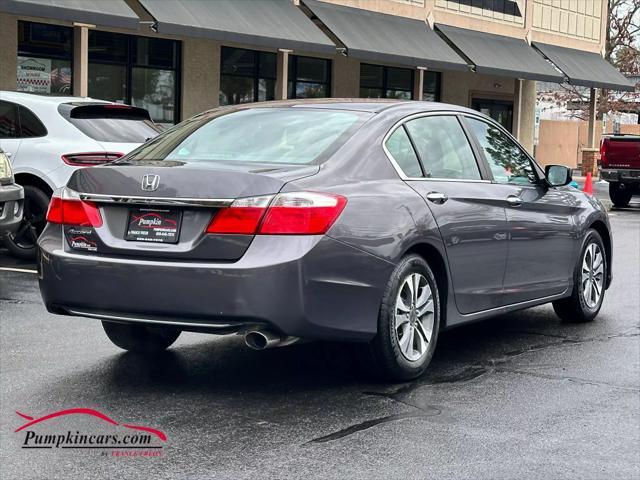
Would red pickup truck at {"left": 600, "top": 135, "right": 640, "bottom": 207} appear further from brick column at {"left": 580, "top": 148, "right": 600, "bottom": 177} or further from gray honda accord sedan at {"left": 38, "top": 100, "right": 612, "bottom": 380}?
gray honda accord sedan at {"left": 38, "top": 100, "right": 612, "bottom": 380}

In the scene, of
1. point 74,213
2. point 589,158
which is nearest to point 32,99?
point 74,213

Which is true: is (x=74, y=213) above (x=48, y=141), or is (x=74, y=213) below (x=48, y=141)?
below

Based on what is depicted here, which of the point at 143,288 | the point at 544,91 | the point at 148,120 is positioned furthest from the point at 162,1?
the point at 544,91

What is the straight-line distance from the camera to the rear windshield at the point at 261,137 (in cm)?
631

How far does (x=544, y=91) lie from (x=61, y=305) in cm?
5454

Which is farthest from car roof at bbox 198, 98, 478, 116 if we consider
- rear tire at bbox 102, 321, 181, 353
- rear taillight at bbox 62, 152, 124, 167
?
rear taillight at bbox 62, 152, 124, 167

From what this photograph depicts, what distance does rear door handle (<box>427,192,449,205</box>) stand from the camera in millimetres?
6566

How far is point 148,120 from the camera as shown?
1265 centimetres

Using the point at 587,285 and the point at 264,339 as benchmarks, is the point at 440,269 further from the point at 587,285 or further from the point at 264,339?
the point at 587,285

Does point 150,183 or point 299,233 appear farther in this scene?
point 150,183

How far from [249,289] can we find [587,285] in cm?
383

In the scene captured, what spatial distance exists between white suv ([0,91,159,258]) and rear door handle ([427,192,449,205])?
18.3 ft

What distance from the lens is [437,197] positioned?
6.62 meters

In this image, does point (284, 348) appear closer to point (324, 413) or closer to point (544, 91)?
point (324, 413)
